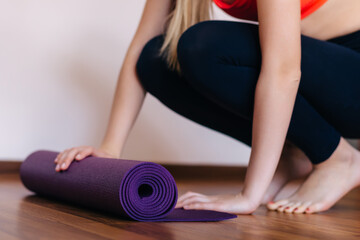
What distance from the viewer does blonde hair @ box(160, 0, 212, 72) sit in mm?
1524

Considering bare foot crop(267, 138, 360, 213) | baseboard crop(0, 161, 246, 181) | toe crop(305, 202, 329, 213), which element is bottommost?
baseboard crop(0, 161, 246, 181)

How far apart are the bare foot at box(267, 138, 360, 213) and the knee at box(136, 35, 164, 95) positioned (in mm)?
512

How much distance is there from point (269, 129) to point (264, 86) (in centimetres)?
11

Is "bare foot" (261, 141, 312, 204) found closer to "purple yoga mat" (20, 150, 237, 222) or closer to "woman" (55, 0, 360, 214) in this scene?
"woman" (55, 0, 360, 214)

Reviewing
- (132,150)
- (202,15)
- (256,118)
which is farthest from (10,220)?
(132,150)

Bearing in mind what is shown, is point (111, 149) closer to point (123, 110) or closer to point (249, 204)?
point (123, 110)

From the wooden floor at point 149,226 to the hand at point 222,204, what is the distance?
0.07ft

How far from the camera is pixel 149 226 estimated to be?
1054 mm

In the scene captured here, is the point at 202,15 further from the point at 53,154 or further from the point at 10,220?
the point at 10,220

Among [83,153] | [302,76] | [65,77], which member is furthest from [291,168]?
[65,77]

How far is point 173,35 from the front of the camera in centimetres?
156

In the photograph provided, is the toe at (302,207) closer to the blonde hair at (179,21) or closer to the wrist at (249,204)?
the wrist at (249,204)

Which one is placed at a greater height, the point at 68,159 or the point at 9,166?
the point at 68,159

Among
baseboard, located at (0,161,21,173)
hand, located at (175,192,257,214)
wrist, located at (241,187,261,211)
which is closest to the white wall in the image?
baseboard, located at (0,161,21,173)
